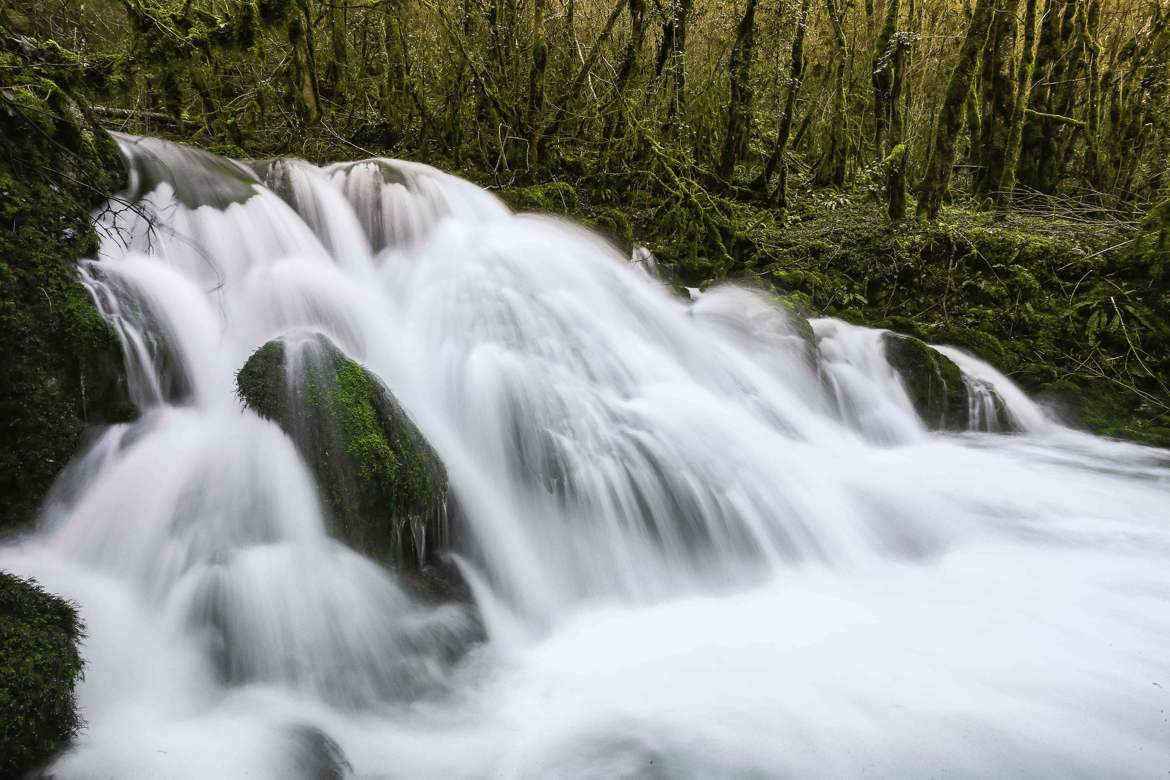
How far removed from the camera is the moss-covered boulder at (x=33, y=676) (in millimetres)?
2123

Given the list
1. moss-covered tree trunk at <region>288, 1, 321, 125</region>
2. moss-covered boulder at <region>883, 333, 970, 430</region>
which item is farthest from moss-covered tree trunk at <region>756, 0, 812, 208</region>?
moss-covered tree trunk at <region>288, 1, 321, 125</region>

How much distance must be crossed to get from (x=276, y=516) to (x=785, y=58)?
29.5ft

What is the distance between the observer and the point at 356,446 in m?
3.30

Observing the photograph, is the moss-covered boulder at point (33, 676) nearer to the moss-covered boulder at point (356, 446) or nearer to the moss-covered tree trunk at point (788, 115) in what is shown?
the moss-covered boulder at point (356, 446)

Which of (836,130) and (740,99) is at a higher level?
(740,99)

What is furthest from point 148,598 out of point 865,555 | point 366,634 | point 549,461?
point 865,555

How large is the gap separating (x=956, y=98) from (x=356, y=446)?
6.86 m

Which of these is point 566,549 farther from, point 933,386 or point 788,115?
point 788,115

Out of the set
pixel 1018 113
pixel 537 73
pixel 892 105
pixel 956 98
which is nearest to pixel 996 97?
pixel 1018 113

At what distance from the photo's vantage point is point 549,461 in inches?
166

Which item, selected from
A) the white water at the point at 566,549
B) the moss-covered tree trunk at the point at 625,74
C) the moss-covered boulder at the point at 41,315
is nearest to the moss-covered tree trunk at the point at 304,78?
the white water at the point at 566,549

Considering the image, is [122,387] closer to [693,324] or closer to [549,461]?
[549,461]

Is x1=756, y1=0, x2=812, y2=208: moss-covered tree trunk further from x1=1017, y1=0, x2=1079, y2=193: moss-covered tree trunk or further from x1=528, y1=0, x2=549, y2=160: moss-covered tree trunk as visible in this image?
x1=1017, y1=0, x2=1079, y2=193: moss-covered tree trunk

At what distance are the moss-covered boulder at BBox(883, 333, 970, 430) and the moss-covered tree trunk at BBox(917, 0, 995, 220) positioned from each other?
7.35 ft
